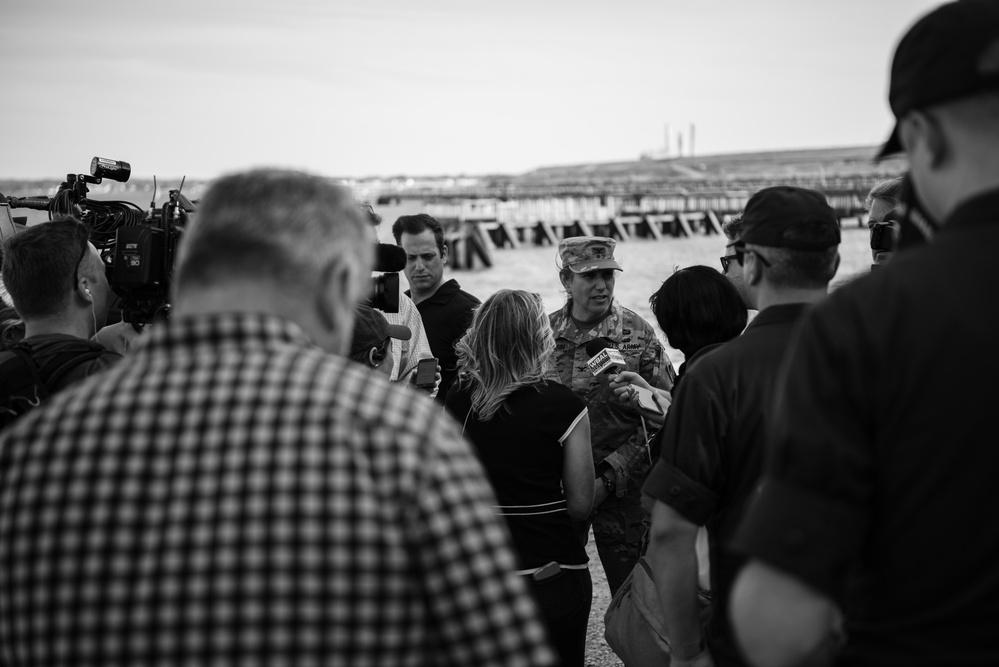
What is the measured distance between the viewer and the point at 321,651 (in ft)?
4.66

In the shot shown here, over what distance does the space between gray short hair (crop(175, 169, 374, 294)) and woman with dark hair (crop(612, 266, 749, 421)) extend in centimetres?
250

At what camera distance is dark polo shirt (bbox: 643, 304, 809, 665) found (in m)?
2.57

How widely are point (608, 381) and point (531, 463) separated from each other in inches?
45.3

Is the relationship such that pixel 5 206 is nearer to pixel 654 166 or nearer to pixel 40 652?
pixel 40 652

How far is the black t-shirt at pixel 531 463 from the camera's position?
363cm

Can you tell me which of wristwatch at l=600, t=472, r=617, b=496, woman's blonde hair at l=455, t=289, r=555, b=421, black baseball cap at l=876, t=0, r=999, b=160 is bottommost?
wristwatch at l=600, t=472, r=617, b=496

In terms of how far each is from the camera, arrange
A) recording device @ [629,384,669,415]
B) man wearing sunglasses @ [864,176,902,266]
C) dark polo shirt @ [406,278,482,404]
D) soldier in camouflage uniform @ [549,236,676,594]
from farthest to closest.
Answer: dark polo shirt @ [406,278,482,404], soldier in camouflage uniform @ [549,236,676,594], man wearing sunglasses @ [864,176,902,266], recording device @ [629,384,669,415]

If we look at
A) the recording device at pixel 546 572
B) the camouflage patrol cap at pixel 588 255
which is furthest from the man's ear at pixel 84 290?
the camouflage patrol cap at pixel 588 255

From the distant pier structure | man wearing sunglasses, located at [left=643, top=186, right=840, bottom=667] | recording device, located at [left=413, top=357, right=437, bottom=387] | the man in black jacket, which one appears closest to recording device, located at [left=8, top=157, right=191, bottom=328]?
the man in black jacket

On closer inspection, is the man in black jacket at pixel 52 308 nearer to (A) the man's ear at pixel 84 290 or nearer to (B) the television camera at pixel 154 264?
(A) the man's ear at pixel 84 290

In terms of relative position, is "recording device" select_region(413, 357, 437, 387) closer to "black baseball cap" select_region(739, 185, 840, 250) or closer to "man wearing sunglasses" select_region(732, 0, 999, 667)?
"black baseball cap" select_region(739, 185, 840, 250)

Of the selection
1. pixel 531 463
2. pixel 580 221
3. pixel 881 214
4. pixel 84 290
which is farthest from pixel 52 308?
pixel 580 221

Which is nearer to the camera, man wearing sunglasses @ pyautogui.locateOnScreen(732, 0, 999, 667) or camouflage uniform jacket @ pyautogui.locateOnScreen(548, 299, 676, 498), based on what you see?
man wearing sunglasses @ pyautogui.locateOnScreen(732, 0, 999, 667)

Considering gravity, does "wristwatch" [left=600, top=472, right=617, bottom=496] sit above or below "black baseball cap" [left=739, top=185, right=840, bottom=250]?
below
